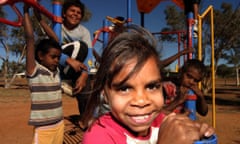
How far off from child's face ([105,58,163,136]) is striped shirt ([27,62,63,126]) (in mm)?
1603

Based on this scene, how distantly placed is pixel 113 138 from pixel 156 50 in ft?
1.44

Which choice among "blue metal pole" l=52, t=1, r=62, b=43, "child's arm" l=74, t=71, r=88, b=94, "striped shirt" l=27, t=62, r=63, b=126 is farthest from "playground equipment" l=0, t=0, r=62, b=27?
"child's arm" l=74, t=71, r=88, b=94

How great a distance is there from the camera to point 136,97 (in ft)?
2.82

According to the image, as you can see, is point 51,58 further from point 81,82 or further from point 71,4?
point 71,4

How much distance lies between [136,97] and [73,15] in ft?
6.98

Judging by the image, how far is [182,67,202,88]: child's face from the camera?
8.28 ft

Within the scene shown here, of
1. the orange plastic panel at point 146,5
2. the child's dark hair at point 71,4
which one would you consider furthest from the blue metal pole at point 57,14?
the orange plastic panel at point 146,5

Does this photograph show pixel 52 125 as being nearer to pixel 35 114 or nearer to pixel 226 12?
pixel 35 114

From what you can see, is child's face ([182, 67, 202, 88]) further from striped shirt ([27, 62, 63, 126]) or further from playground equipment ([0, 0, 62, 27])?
playground equipment ([0, 0, 62, 27])

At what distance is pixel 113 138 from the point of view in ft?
2.82

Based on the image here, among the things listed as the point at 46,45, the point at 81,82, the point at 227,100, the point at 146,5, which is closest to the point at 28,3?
the point at 46,45

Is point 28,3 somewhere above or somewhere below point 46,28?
above

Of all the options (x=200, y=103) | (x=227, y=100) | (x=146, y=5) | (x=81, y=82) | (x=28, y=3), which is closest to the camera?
(x=28, y=3)

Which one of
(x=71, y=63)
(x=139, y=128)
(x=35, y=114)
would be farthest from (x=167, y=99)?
(x=139, y=128)
